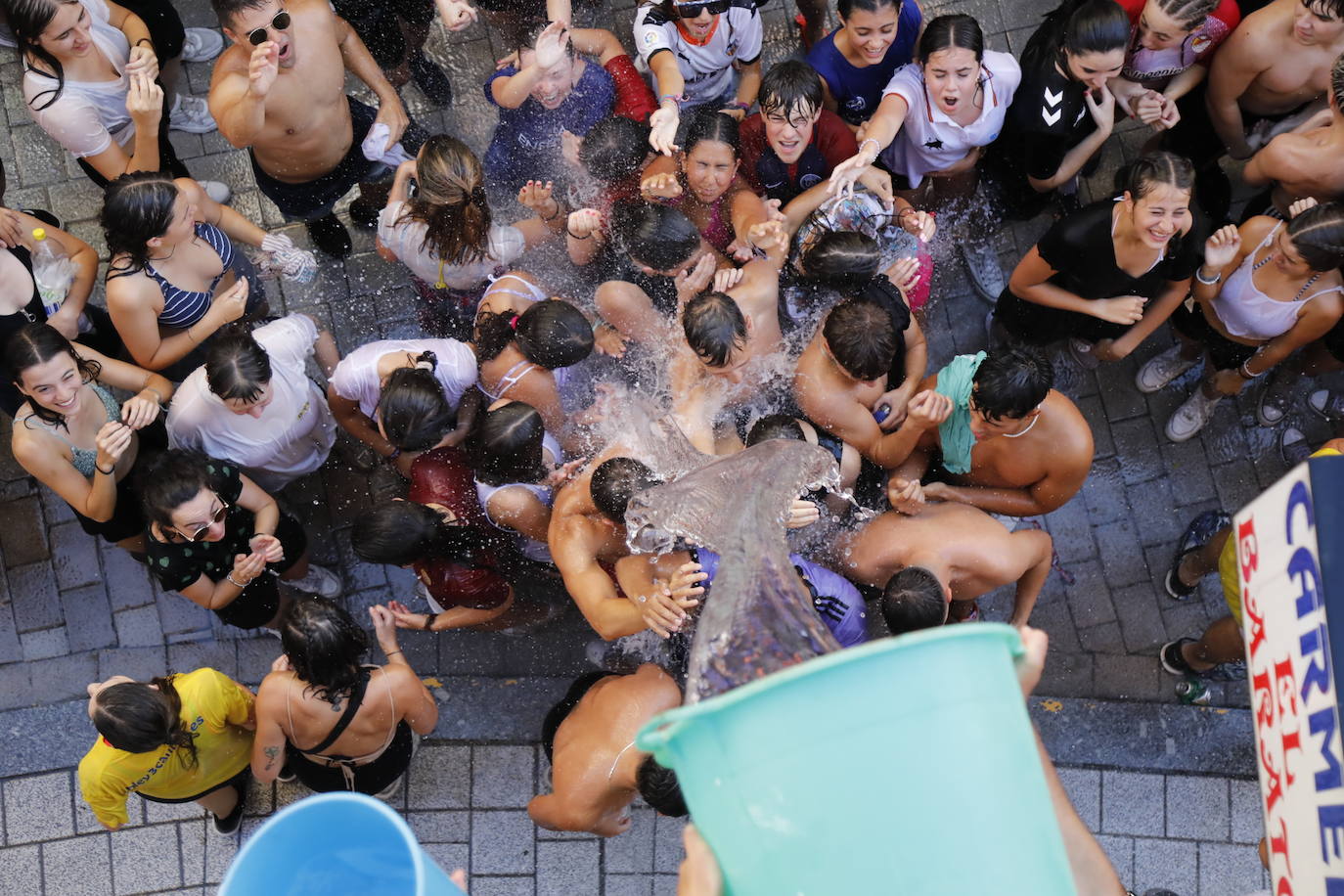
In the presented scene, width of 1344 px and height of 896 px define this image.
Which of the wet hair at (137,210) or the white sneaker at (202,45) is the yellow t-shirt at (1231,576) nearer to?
the wet hair at (137,210)

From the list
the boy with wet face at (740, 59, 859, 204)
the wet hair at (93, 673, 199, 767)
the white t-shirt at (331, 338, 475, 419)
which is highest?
the boy with wet face at (740, 59, 859, 204)

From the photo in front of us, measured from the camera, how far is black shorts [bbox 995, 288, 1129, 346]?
4824mm

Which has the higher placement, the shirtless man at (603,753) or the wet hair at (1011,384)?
the wet hair at (1011,384)

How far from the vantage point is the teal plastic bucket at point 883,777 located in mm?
1654

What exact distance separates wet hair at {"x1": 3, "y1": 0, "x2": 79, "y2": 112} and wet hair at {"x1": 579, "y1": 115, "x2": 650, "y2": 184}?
7.54 ft

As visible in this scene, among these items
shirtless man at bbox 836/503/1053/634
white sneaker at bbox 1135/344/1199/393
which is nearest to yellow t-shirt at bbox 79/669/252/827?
shirtless man at bbox 836/503/1053/634

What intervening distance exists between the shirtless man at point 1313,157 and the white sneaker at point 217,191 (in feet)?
17.7

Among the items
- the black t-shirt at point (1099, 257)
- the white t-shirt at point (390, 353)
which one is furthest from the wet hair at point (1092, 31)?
the white t-shirt at point (390, 353)

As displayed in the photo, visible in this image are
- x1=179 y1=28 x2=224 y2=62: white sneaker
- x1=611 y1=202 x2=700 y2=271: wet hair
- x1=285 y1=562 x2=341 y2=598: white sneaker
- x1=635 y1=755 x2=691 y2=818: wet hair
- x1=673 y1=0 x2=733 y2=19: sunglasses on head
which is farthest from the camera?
x1=179 y1=28 x2=224 y2=62: white sneaker

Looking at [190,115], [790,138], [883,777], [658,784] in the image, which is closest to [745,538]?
[658,784]

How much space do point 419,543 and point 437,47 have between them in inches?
134

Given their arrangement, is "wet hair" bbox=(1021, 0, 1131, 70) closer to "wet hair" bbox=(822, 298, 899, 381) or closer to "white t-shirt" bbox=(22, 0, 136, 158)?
"wet hair" bbox=(822, 298, 899, 381)

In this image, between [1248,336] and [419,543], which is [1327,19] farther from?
[419,543]

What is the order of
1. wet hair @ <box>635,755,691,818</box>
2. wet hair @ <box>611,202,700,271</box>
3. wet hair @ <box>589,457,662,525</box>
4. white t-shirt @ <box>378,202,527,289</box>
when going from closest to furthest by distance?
wet hair @ <box>635,755,691,818</box> < wet hair @ <box>589,457,662,525</box> < wet hair @ <box>611,202,700,271</box> < white t-shirt @ <box>378,202,527,289</box>
